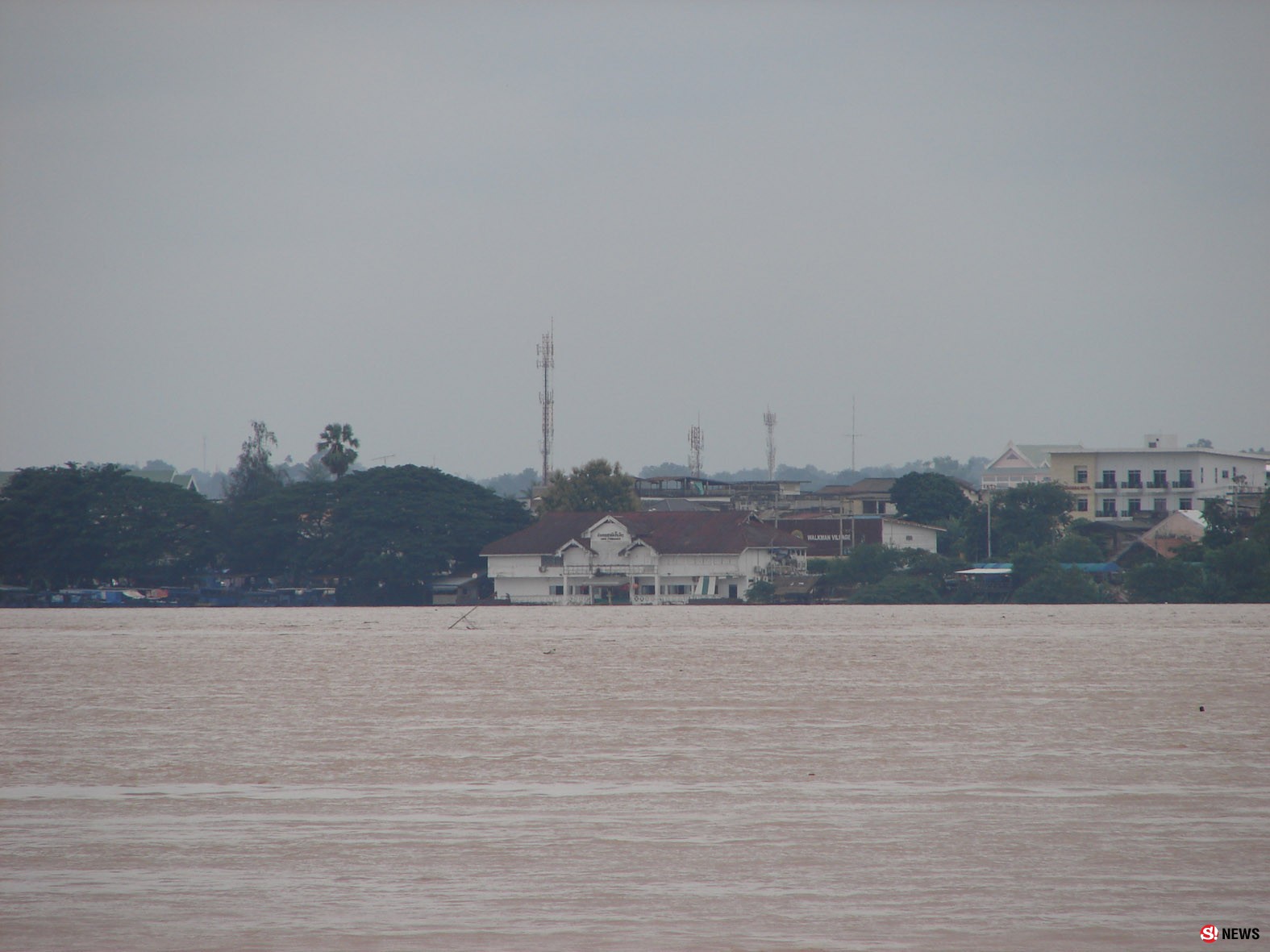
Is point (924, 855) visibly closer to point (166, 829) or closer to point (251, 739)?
point (166, 829)

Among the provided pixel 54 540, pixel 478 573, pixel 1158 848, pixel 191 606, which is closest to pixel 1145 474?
pixel 478 573

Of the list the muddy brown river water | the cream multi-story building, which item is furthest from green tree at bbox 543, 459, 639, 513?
the muddy brown river water

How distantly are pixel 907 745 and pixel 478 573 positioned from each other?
61648 mm

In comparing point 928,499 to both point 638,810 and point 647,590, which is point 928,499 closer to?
point 647,590

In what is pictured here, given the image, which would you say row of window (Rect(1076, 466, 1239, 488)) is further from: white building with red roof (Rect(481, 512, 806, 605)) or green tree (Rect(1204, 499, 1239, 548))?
green tree (Rect(1204, 499, 1239, 548))

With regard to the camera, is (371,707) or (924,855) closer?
(924,855)

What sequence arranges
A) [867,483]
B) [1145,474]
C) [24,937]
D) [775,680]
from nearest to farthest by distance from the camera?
1. [24,937]
2. [775,680]
3. [1145,474]
4. [867,483]

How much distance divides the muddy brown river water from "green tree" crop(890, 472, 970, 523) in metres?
57.6

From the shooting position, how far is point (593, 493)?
281ft

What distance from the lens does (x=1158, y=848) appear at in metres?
10.6

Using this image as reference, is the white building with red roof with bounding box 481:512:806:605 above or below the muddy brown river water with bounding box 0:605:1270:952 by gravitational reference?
above

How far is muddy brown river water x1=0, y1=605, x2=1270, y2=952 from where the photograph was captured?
885cm

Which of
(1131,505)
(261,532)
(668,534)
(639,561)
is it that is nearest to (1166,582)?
(668,534)

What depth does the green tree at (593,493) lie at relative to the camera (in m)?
85.0
